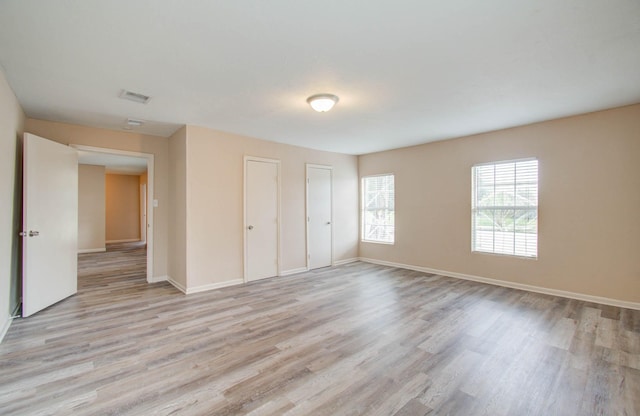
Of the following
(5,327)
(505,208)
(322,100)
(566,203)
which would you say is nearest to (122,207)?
(5,327)

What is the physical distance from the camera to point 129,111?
3686mm

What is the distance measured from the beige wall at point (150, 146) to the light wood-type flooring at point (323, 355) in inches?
40.2

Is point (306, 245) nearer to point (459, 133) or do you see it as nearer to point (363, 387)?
point (459, 133)

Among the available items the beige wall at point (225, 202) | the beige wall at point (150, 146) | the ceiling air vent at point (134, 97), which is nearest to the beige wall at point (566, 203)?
the beige wall at point (225, 202)

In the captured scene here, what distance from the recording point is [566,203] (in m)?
4.04

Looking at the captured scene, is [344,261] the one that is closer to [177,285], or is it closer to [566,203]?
[177,285]

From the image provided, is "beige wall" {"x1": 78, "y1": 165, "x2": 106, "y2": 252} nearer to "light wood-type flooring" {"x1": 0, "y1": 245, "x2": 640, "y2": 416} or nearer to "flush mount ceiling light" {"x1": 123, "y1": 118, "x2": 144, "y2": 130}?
"light wood-type flooring" {"x1": 0, "y1": 245, "x2": 640, "y2": 416}

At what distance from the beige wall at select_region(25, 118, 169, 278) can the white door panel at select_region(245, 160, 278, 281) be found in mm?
1464

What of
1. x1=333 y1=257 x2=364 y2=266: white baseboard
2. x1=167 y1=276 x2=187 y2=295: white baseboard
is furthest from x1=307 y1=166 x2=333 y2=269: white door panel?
x1=167 y1=276 x2=187 y2=295: white baseboard

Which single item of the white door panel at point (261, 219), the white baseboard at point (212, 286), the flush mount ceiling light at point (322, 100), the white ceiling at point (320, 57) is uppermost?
the white ceiling at point (320, 57)

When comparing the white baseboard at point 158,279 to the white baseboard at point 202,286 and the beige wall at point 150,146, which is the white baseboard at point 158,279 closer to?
the beige wall at point 150,146

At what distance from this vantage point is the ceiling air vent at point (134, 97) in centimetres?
312

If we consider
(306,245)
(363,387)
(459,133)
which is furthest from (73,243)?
(459,133)

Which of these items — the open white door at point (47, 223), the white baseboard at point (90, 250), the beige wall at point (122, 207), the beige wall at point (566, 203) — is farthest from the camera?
the beige wall at point (122, 207)
